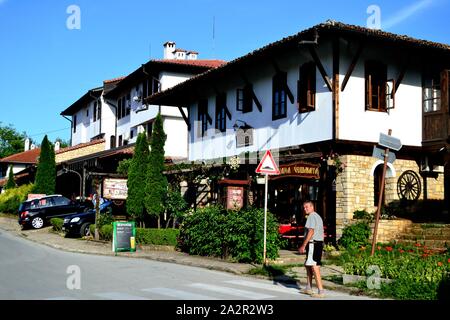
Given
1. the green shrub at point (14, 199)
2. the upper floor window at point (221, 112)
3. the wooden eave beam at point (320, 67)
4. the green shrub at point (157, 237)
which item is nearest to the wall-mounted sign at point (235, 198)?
the green shrub at point (157, 237)

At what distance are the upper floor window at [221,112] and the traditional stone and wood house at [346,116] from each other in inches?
105

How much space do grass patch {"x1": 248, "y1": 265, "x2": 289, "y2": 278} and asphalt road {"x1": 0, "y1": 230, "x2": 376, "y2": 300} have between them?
523 millimetres

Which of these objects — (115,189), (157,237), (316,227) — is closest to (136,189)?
(115,189)

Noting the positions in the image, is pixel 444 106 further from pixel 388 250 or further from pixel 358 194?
pixel 388 250

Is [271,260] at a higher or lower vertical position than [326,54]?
lower

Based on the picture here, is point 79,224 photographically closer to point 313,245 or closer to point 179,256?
point 179,256

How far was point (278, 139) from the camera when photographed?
70.6 feet

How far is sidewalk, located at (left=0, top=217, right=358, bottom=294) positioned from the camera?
13.7 m

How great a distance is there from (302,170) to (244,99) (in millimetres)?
6572

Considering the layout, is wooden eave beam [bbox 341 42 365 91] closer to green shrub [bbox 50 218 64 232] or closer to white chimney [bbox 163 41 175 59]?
green shrub [bbox 50 218 64 232]

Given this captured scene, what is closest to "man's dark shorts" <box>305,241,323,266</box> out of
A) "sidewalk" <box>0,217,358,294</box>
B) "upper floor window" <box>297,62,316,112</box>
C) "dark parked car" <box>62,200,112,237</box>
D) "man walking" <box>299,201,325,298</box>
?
"man walking" <box>299,201,325,298</box>
